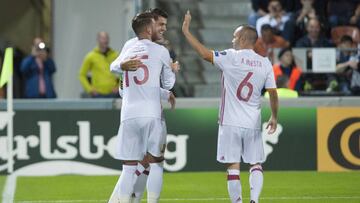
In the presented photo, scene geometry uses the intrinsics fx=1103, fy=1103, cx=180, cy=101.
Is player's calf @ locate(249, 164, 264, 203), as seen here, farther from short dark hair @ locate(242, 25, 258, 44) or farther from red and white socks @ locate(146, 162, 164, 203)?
short dark hair @ locate(242, 25, 258, 44)

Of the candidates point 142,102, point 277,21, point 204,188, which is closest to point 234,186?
point 142,102

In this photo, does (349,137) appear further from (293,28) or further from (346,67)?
(293,28)

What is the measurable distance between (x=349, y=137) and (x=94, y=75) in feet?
15.2

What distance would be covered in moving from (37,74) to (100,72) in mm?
1083

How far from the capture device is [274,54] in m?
18.8

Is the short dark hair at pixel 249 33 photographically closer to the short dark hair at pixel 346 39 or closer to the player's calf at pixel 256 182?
the player's calf at pixel 256 182

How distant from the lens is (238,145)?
11.8m

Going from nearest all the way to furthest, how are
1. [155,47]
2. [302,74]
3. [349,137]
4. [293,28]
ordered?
[155,47] → [349,137] → [302,74] → [293,28]

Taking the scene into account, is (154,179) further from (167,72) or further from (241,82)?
(241,82)

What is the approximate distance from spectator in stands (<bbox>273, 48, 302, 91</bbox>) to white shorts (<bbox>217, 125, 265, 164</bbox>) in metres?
6.34

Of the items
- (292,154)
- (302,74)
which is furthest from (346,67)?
(292,154)

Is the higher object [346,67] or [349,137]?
[346,67]

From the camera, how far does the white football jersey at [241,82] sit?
1168cm

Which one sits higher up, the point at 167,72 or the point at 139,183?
the point at 167,72
